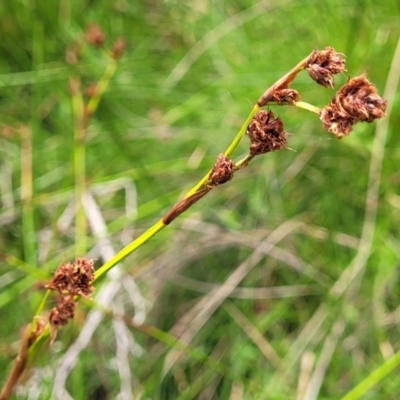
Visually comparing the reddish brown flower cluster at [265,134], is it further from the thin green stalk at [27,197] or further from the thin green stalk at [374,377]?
the thin green stalk at [27,197]

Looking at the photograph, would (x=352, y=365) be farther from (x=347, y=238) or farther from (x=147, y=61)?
(x=147, y=61)

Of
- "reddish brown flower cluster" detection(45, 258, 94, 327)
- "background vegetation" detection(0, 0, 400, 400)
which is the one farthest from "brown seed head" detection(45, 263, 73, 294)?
"background vegetation" detection(0, 0, 400, 400)

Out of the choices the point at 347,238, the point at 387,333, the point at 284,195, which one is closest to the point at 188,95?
the point at 284,195

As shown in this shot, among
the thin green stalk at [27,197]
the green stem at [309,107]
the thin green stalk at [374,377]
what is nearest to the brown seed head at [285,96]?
the green stem at [309,107]

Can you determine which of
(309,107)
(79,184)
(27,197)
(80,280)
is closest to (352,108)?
Answer: (309,107)

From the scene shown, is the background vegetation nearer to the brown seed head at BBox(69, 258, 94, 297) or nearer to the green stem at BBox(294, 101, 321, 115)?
the brown seed head at BBox(69, 258, 94, 297)

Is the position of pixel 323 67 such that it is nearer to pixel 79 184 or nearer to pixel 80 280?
pixel 80 280
